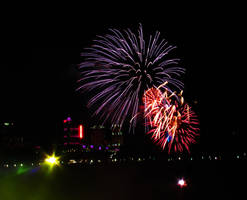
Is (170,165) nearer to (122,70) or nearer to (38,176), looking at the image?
(122,70)

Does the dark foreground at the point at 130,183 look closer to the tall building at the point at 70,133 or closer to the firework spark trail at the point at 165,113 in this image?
the firework spark trail at the point at 165,113

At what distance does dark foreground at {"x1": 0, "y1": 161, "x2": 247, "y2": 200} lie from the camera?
728 centimetres

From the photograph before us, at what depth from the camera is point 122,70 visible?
13.0 m

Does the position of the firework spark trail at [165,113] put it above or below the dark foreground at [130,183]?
above

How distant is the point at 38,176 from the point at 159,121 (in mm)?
6185

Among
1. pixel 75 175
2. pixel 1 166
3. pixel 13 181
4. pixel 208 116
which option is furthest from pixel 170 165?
pixel 208 116

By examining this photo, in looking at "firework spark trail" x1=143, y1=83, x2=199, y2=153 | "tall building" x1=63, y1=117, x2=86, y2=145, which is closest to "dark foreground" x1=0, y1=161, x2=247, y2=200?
"firework spark trail" x1=143, y1=83, x2=199, y2=153

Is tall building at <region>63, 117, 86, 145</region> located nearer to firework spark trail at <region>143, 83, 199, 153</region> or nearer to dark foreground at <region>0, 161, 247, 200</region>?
firework spark trail at <region>143, 83, 199, 153</region>

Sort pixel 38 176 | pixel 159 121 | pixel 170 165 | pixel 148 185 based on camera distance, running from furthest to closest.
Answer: pixel 159 121
pixel 170 165
pixel 38 176
pixel 148 185

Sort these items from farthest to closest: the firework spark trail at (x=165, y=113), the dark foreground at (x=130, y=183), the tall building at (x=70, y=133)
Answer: the tall building at (x=70, y=133) → the firework spark trail at (x=165, y=113) → the dark foreground at (x=130, y=183)

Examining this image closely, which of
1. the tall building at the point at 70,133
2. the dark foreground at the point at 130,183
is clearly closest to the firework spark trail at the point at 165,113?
the dark foreground at the point at 130,183

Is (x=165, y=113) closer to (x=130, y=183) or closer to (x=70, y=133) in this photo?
(x=130, y=183)

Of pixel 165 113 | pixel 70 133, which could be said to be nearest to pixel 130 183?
pixel 165 113

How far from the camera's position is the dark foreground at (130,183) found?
23.9 feet
